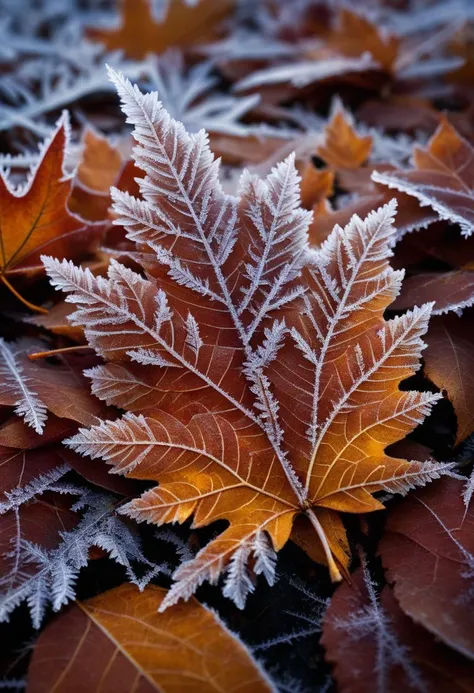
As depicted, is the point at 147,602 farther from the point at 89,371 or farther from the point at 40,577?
the point at 89,371

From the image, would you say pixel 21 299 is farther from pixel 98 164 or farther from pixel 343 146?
pixel 343 146

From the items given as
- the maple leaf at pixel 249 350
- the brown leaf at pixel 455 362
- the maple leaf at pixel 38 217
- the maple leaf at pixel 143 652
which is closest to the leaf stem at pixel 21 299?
the maple leaf at pixel 38 217

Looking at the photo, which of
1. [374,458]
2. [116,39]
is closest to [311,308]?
[374,458]

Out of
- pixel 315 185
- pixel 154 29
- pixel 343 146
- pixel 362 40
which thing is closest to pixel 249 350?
pixel 315 185

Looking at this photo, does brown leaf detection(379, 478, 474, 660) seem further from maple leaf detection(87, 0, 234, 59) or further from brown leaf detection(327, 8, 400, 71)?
maple leaf detection(87, 0, 234, 59)

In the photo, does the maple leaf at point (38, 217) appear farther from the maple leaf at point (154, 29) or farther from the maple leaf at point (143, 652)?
the maple leaf at point (154, 29)
